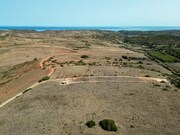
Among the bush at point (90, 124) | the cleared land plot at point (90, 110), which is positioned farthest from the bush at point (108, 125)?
the bush at point (90, 124)

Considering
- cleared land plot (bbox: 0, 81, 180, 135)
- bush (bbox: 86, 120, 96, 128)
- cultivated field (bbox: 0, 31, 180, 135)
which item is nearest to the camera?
cleared land plot (bbox: 0, 81, 180, 135)

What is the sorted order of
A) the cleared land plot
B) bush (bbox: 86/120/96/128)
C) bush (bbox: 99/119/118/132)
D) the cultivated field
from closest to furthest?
bush (bbox: 99/119/118/132) < the cleared land plot < bush (bbox: 86/120/96/128) < the cultivated field

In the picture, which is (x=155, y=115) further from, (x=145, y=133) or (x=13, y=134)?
(x=13, y=134)

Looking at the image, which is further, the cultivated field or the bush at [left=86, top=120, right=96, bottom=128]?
the cultivated field

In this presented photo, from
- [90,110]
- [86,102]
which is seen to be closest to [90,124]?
[90,110]

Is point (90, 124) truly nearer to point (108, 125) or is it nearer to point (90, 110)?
point (108, 125)

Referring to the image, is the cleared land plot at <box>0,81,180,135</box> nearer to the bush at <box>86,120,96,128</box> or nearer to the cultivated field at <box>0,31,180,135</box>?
the cultivated field at <box>0,31,180,135</box>

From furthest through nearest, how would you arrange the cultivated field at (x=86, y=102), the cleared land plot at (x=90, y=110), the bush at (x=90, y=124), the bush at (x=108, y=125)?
1. the cultivated field at (x=86, y=102)
2. the bush at (x=90, y=124)
3. the cleared land plot at (x=90, y=110)
4. the bush at (x=108, y=125)

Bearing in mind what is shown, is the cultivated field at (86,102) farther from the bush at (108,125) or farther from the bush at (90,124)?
the bush at (108,125)

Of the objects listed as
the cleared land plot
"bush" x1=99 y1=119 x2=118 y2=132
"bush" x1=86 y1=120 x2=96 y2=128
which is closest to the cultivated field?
the cleared land plot
